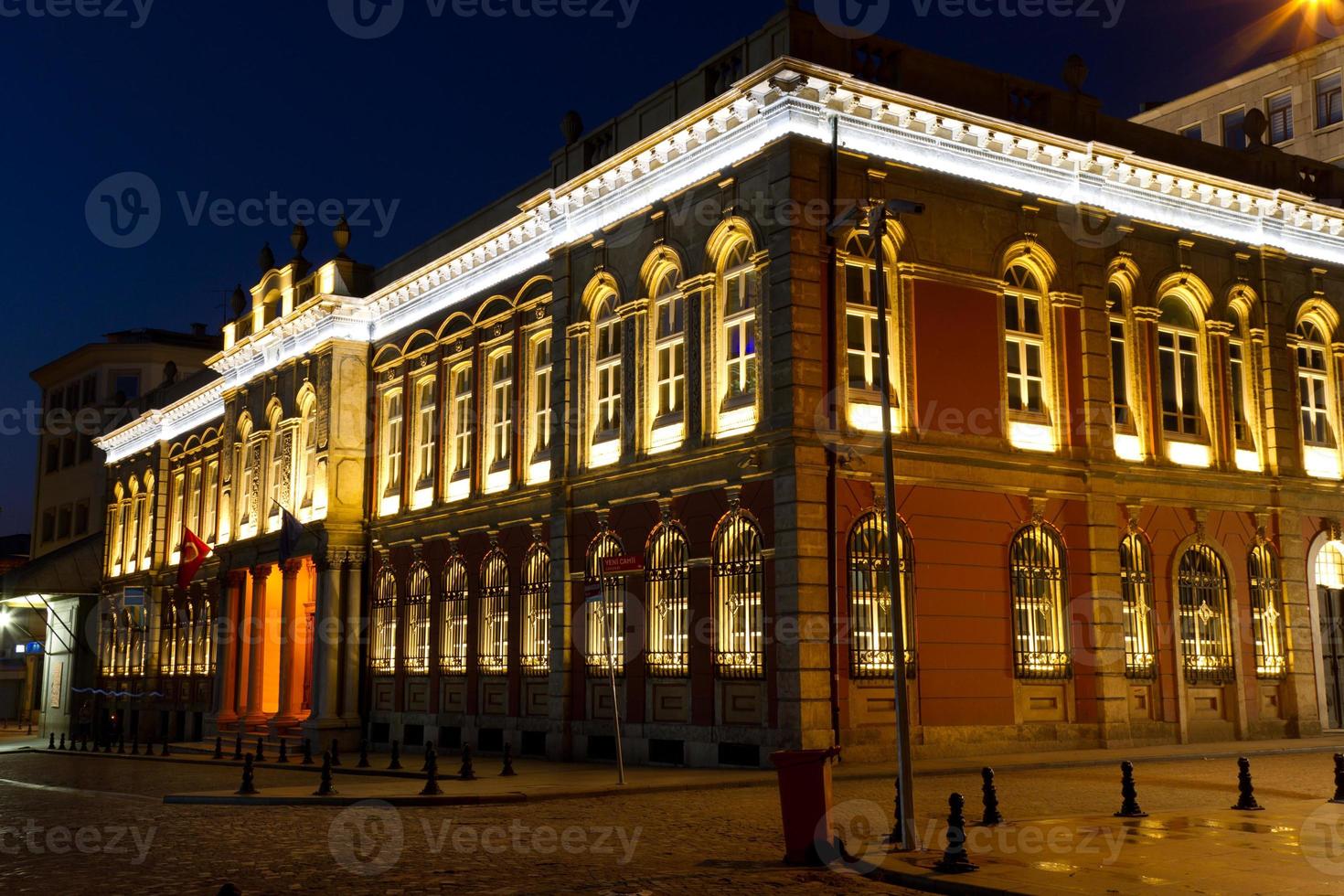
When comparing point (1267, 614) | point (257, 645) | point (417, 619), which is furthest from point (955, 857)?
point (257, 645)

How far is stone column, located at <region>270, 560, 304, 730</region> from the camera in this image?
38531mm

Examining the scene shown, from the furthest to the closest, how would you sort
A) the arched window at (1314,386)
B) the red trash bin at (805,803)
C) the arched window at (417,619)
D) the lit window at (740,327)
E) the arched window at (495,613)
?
the arched window at (417,619)
the arched window at (495,613)
the arched window at (1314,386)
the lit window at (740,327)
the red trash bin at (805,803)

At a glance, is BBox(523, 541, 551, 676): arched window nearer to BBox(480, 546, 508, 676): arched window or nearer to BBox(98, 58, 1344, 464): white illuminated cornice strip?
BBox(480, 546, 508, 676): arched window

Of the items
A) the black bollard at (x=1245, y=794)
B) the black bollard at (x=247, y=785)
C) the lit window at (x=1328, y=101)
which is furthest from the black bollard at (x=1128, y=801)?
the lit window at (x=1328, y=101)

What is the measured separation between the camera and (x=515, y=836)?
1534cm

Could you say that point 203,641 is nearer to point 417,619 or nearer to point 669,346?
point 417,619

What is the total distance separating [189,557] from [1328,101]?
40.2 meters

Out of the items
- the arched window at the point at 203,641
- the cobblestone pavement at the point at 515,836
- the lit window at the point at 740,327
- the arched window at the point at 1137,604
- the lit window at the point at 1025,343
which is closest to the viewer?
the cobblestone pavement at the point at 515,836

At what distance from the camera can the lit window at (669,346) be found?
86.2 feet

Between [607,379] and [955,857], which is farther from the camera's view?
[607,379]

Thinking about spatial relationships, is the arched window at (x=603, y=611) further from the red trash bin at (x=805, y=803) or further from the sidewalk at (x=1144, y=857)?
the red trash bin at (x=805, y=803)

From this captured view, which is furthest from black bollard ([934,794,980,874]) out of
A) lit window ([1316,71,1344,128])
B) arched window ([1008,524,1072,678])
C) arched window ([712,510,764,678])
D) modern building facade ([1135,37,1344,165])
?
lit window ([1316,71,1344,128])

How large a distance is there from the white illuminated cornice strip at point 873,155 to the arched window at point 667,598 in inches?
273

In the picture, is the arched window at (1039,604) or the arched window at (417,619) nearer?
the arched window at (1039,604)
